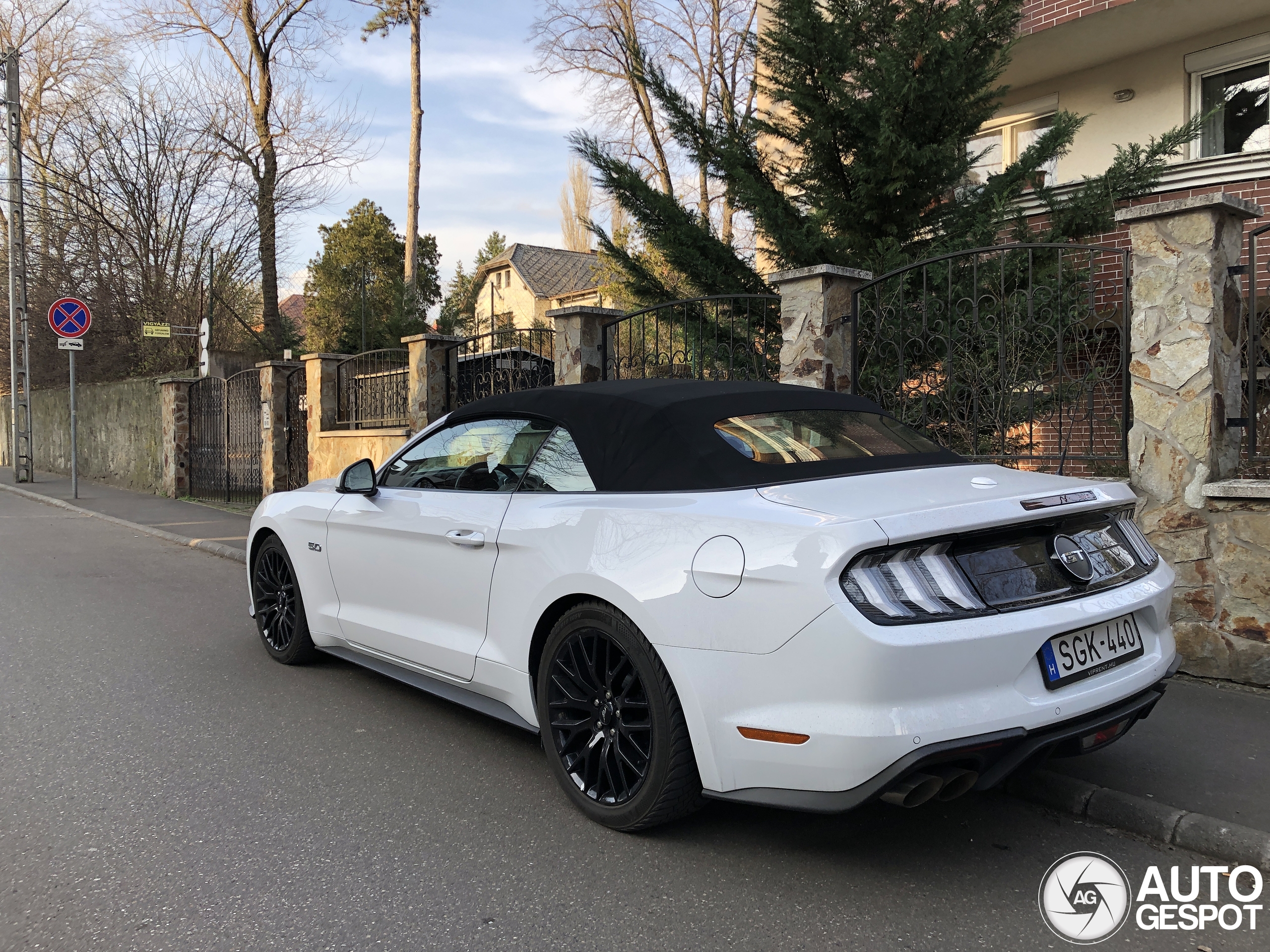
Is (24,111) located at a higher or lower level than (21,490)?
higher

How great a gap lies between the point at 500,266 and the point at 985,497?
69659mm

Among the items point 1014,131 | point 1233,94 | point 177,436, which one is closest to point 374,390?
point 177,436

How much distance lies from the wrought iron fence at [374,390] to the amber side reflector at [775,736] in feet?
29.9

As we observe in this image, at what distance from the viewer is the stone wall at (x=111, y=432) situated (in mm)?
18172

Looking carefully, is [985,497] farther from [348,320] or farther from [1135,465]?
[348,320]

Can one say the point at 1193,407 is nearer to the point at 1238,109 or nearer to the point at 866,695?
the point at 866,695

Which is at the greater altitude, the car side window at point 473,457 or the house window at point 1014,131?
Result: the house window at point 1014,131

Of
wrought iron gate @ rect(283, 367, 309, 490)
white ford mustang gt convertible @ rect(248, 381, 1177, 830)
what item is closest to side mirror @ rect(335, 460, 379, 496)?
white ford mustang gt convertible @ rect(248, 381, 1177, 830)

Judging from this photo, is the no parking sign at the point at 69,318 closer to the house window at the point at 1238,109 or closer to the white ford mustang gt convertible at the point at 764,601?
the white ford mustang gt convertible at the point at 764,601

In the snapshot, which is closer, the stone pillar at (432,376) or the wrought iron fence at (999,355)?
the wrought iron fence at (999,355)

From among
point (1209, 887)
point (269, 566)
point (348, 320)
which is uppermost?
point (348, 320)

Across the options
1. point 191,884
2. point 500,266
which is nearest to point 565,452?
point 191,884

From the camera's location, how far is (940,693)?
2.65 metres

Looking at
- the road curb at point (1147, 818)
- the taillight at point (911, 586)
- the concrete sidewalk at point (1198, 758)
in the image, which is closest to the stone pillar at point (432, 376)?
the concrete sidewalk at point (1198, 758)
